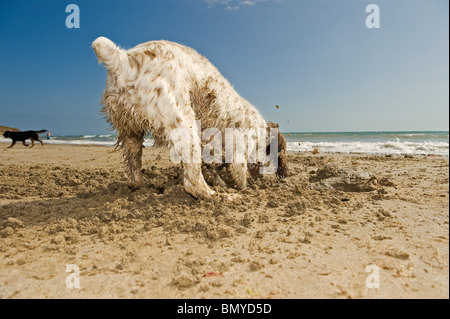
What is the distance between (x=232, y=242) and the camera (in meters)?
2.30

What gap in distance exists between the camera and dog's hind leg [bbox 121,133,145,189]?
3675 mm

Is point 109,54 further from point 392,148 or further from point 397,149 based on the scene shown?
point 392,148

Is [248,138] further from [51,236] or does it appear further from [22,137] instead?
[22,137]

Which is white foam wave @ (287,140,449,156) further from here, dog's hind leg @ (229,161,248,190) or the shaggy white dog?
the shaggy white dog

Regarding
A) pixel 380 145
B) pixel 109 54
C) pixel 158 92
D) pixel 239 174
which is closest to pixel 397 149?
pixel 380 145

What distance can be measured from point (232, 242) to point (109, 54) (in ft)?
7.77

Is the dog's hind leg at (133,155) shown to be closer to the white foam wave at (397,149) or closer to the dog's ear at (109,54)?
the dog's ear at (109,54)

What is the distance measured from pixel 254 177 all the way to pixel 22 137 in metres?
14.7

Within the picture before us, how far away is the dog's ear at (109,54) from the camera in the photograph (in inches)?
115

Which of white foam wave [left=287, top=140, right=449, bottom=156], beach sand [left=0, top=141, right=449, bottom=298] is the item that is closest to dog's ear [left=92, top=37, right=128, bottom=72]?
beach sand [left=0, top=141, right=449, bottom=298]

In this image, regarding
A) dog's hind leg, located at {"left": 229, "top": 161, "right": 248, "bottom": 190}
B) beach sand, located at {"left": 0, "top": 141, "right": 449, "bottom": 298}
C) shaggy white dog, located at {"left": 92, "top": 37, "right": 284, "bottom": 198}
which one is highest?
shaggy white dog, located at {"left": 92, "top": 37, "right": 284, "bottom": 198}

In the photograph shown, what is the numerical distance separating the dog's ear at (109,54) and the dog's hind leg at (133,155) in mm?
938

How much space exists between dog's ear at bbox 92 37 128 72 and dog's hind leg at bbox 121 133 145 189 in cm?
94
